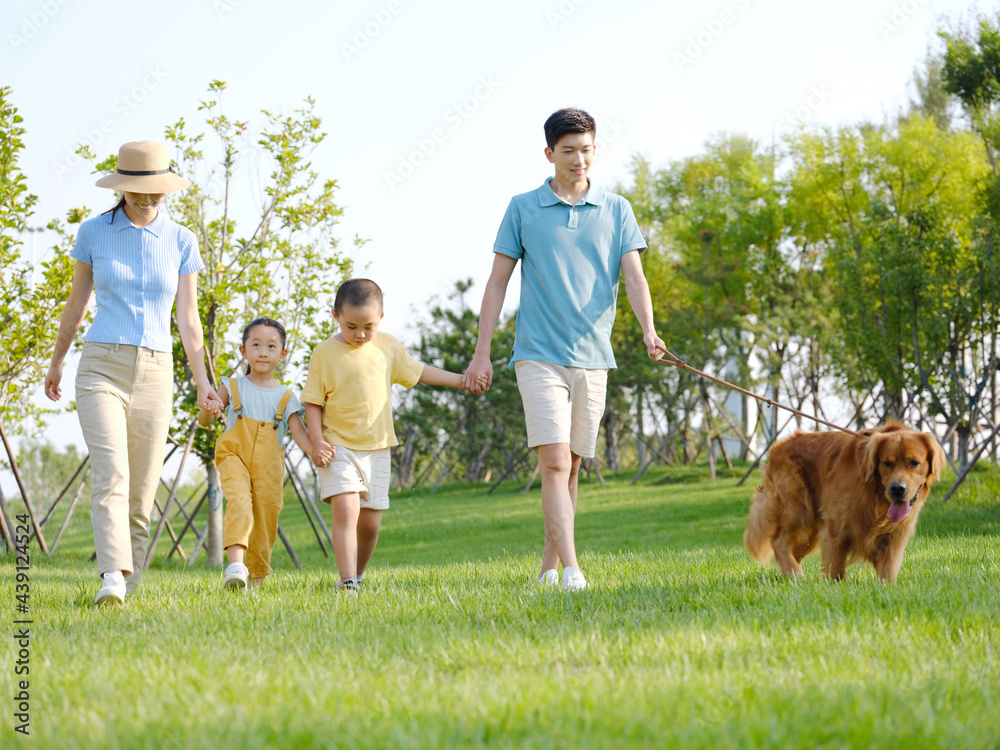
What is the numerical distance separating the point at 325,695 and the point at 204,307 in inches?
287

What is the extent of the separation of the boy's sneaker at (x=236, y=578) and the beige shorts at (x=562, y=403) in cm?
172

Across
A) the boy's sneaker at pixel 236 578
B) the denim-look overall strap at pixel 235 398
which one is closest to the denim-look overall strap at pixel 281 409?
the denim-look overall strap at pixel 235 398

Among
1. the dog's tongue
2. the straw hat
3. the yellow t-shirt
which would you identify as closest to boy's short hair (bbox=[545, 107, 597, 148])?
the yellow t-shirt

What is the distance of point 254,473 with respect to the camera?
5.23 meters

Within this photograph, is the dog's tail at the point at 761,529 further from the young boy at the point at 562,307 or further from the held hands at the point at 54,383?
the held hands at the point at 54,383

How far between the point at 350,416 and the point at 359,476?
0.33 meters

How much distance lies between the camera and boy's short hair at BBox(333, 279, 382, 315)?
4871 mm

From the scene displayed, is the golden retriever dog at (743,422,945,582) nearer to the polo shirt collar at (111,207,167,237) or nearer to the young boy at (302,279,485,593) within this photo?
the young boy at (302,279,485,593)

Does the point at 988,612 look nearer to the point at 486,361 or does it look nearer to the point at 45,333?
the point at 486,361

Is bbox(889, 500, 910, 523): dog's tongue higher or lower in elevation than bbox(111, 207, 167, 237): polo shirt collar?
lower

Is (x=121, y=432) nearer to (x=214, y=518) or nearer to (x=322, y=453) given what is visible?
(x=322, y=453)

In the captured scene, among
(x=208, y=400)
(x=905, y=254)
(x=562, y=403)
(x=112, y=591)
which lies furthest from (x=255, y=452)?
(x=905, y=254)

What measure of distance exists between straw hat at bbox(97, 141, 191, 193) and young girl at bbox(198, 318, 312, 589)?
113 centimetres

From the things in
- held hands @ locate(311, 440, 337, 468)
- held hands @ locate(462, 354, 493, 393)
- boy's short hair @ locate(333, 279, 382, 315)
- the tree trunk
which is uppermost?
boy's short hair @ locate(333, 279, 382, 315)
